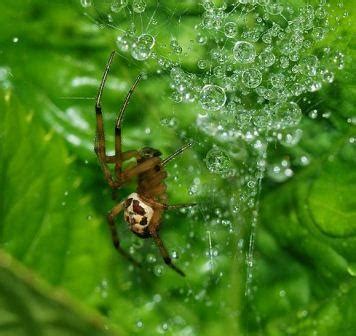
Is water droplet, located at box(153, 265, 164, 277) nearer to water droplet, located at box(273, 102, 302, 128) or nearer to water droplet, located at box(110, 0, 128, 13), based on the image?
water droplet, located at box(273, 102, 302, 128)

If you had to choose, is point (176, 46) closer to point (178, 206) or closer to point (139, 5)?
point (139, 5)

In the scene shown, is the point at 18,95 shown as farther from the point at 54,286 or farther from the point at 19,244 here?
the point at 54,286

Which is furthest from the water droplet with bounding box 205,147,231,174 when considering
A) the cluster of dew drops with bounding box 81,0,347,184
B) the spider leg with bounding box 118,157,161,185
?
the spider leg with bounding box 118,157,161,185

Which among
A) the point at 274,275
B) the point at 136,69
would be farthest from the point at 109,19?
the point at 274,275

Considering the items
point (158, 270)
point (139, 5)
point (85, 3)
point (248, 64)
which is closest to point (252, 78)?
point (248, 64)

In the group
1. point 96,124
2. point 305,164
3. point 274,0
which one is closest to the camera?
point 274,0

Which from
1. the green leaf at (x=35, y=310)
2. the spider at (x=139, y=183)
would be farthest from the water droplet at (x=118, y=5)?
the green leaf at (x=35, y=310)
